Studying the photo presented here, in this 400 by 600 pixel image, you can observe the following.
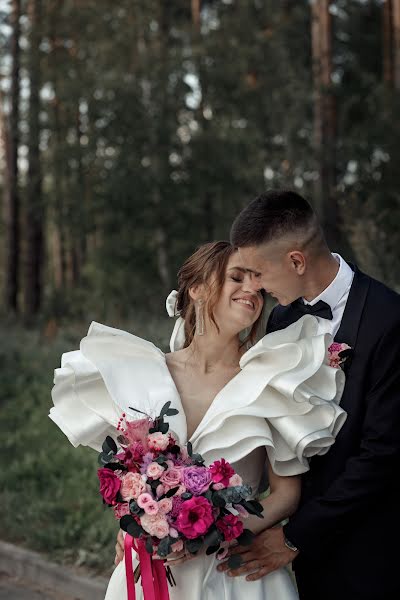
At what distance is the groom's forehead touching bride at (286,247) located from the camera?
295 centimetres

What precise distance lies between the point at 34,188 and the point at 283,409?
56.5ft

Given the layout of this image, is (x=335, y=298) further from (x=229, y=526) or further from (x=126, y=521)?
(x=126, y=521)

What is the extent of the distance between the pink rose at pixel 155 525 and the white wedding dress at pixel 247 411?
482mm

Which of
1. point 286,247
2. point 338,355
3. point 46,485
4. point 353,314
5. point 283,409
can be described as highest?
point 286,247

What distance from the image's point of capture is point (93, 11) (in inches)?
798

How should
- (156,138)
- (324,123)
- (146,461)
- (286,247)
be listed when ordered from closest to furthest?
(146,461) < (286,247) < (324,123) < (156,138)

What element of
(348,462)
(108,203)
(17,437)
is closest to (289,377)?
A: (348,462)

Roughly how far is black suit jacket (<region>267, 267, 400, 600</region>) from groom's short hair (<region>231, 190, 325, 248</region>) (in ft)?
0.96

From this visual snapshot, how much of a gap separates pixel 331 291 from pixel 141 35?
668 inches

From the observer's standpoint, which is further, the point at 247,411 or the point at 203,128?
the point at 203,128

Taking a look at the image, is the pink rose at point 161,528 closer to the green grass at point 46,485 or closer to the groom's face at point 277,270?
the groom's face at point 277,270

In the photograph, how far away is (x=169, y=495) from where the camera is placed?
2.48 meters

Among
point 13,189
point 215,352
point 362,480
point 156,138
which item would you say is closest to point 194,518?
point 362,480

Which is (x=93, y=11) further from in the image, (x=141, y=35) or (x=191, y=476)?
(x=191, y=476)
